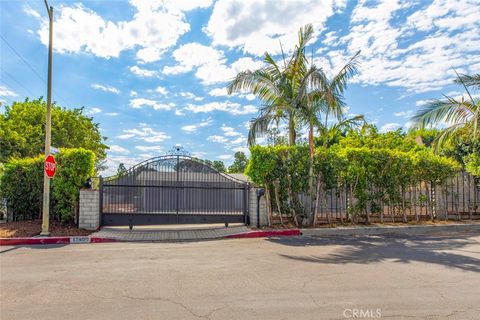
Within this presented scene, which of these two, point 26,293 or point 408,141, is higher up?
point 408,141

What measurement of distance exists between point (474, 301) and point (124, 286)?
206 inches

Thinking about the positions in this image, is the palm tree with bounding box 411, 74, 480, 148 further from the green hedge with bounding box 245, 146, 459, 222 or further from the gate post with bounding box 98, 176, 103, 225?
the gate post with bounding box 98, 176, 103, 225

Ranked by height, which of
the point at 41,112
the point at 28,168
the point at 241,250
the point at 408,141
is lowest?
the point at 241,250

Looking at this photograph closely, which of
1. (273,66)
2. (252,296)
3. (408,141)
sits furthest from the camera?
(408,141)

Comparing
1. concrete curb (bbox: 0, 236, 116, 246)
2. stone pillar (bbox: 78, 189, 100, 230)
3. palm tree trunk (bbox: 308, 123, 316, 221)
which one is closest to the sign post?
concrete curb (bbox: 0, 236, 116, 246)

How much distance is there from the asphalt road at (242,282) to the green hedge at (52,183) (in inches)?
106

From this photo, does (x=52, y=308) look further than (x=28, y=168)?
No

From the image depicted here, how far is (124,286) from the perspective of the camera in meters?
5.55

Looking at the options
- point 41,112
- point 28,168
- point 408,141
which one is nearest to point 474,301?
point 28,168

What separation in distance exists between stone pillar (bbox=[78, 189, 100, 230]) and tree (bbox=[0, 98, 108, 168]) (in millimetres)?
15189

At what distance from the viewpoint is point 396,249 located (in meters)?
8.95

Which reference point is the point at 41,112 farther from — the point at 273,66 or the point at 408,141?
Answer: the point at 408,141

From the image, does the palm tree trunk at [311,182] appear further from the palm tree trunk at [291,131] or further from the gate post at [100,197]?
the gate post at [100,197]

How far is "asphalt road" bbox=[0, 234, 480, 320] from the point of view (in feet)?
14.5
